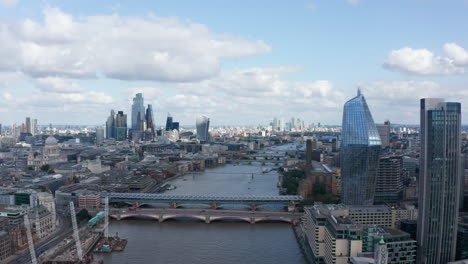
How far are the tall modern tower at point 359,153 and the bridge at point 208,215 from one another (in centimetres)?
429

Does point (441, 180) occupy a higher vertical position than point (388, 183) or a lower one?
higher

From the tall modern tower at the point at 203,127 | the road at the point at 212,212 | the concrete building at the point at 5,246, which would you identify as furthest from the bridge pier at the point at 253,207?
the tall modern tower at the point at 203,127

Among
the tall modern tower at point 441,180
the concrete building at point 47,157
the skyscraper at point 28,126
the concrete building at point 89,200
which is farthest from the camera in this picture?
the skyscraper at point 28,126

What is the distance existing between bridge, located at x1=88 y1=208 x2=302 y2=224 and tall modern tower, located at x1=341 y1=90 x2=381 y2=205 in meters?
4.29

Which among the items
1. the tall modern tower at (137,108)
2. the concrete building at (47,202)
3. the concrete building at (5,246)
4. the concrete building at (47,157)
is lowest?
the concrete building at (5,246)

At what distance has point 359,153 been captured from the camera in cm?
2970

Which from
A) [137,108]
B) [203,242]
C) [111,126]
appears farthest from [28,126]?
[203,242]

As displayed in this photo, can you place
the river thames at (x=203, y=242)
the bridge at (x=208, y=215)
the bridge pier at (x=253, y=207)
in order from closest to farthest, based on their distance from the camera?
the river thames at (x=203, y=242) → the bridge at (x=208, y=215) → the bridge pier at (x=253, y=207)

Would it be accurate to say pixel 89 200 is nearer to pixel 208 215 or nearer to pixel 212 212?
pixel 212 212

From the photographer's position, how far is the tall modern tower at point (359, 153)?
29484mm

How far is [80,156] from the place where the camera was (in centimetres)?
6862

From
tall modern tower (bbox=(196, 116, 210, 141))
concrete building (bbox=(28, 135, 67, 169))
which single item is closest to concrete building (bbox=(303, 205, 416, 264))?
concrete building (bbox=(28, 135, 67, 169))

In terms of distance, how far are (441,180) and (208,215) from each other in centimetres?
1570

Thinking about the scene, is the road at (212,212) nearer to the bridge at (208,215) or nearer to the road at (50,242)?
the bridge at (208,215)
